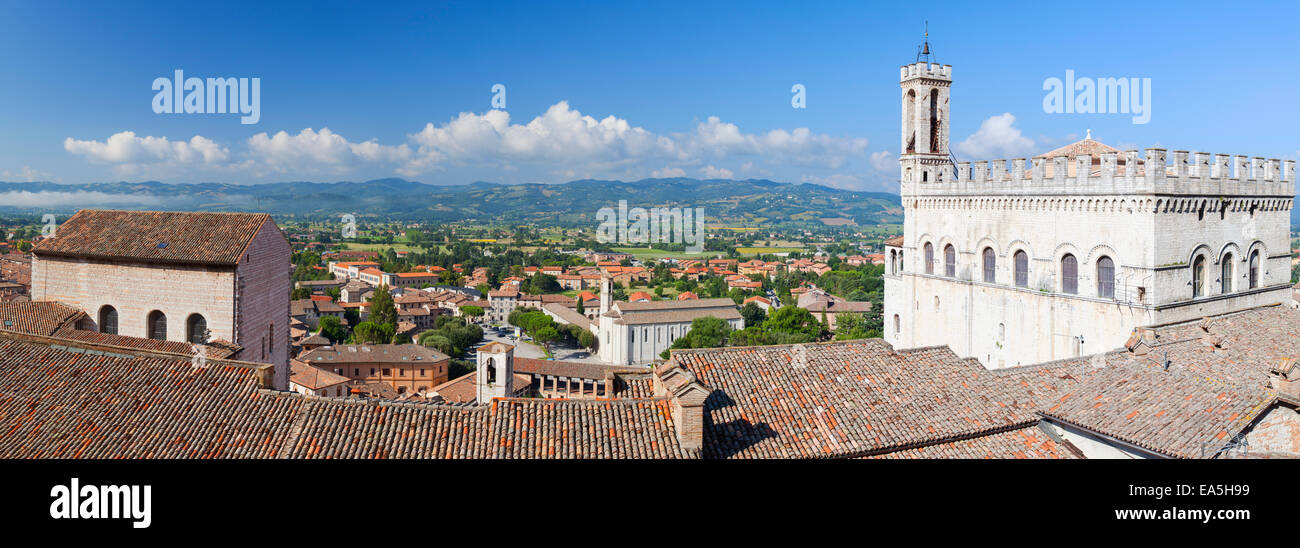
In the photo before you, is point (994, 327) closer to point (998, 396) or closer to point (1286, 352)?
point (1286, 352)

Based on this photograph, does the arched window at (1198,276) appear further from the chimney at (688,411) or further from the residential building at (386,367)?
the residential building at (386,367)

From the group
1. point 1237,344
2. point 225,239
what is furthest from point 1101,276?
point 225,239

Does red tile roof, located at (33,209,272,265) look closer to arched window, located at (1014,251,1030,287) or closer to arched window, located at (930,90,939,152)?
arched window, located at (930,90,939,152)

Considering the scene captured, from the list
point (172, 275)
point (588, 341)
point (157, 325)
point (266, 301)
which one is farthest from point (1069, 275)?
point (588, 341)

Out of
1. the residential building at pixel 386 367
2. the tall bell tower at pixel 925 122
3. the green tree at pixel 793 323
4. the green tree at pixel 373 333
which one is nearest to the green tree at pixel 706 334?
the green tree at pixel 793 323

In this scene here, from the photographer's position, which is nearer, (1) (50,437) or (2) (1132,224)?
(1) (50,437)

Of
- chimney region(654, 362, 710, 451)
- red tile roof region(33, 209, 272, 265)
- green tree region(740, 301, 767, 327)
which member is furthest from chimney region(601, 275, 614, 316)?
chimney region(654, 362, 710, 451)
